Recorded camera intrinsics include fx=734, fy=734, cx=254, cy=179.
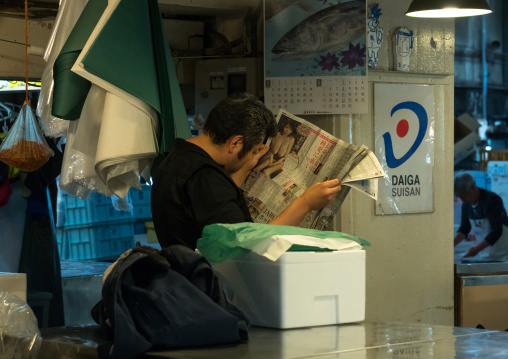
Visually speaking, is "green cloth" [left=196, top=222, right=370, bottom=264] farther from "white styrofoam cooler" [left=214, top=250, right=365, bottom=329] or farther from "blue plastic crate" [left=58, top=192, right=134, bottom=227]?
"blue plastic crate" [left=58, top=192, right=134, bottom=227]

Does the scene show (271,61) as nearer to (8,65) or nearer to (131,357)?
(8,65)

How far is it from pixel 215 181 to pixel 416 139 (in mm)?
1624

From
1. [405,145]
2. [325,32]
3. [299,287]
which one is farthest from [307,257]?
[405,145]

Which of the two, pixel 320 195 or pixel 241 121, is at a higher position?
pixel 241 121

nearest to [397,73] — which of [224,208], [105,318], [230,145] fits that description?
[230,145]

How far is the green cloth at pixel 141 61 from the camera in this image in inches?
99.0

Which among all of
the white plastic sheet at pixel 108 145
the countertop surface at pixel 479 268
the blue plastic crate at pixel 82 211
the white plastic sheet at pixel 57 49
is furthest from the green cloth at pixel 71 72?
the blue plastic crate at pixel 82 211

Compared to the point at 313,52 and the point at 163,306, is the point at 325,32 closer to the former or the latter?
the point at 313,52

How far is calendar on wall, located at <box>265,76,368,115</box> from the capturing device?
11.2 feet

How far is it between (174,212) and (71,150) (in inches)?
24.4

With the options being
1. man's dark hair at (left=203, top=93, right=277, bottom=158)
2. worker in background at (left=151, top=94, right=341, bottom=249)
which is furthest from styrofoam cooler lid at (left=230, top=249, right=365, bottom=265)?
man's dark hair at (left=203, top=93, right=277, bottom=158)

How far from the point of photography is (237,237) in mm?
1818

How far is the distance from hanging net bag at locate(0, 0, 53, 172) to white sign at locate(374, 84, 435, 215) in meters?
1.60

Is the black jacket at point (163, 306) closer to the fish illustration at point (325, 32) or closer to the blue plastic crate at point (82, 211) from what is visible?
the fish illustration at point (325, 32)
